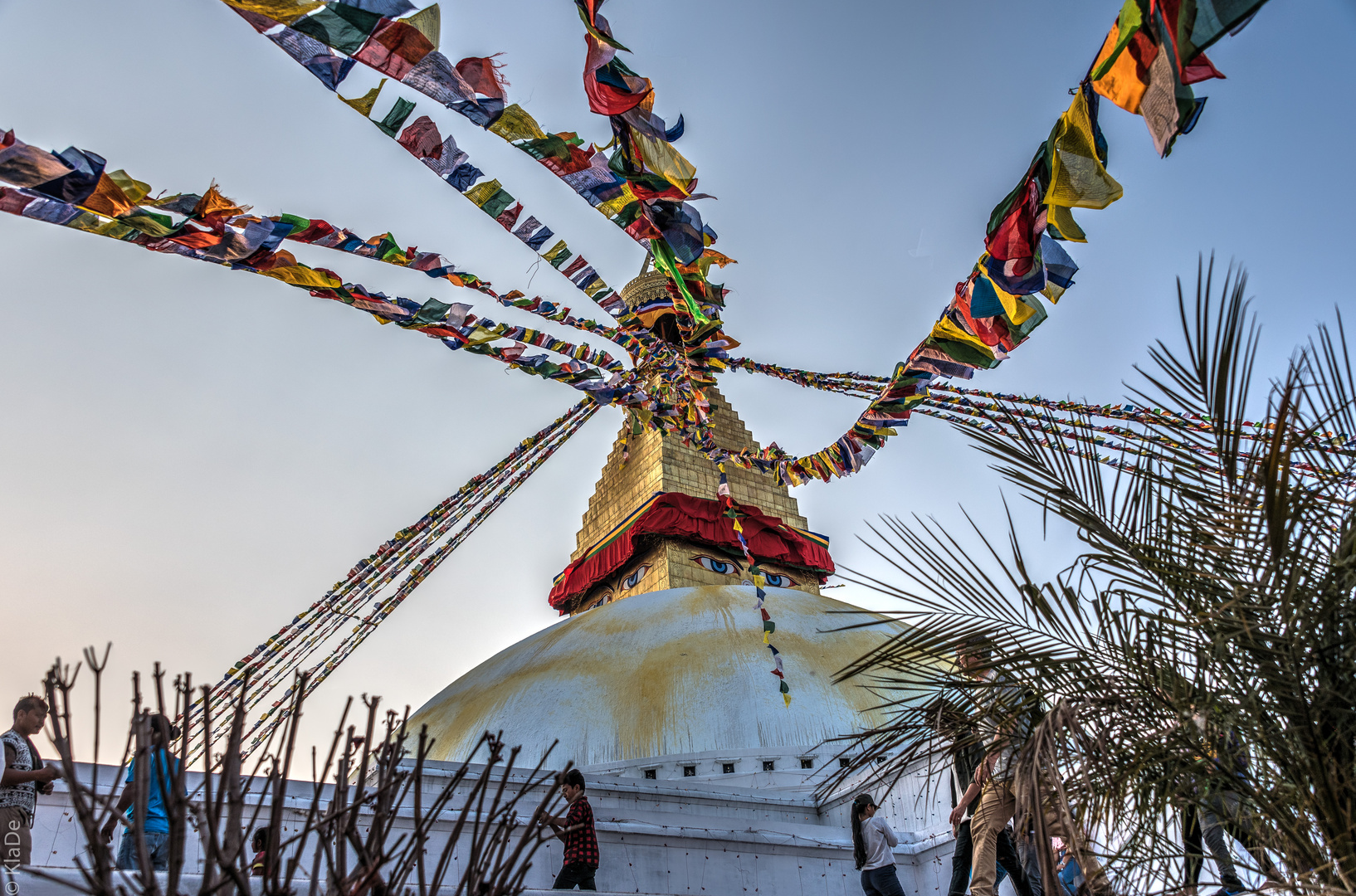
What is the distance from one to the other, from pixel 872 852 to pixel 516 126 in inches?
187

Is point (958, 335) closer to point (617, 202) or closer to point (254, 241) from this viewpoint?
point (617, 202)

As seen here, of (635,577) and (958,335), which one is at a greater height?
(635,577)

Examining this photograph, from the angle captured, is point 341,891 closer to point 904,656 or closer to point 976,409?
point 904,656

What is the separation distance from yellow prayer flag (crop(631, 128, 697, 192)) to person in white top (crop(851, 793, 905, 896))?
12.3 feet

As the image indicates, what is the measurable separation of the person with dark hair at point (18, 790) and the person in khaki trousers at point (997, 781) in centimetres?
368

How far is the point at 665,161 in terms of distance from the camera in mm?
5691

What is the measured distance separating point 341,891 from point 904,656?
2.28 m

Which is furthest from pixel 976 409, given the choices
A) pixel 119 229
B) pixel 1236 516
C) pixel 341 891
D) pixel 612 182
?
pixel 341 891

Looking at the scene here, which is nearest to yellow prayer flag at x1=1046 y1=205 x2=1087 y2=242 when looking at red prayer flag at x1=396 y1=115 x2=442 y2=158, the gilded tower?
red prayer flag at x1=396 y1=115 x2=442 y2=158

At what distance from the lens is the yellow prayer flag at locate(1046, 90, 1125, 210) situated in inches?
169

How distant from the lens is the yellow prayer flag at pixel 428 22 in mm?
5004

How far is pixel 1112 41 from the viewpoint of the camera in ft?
12.5

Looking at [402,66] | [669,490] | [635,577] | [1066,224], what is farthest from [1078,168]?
[635,577]

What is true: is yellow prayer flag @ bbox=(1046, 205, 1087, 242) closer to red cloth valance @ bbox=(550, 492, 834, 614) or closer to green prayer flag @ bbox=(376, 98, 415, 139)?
green prayer flag @ bbox=(376, 98, 415, 139)
